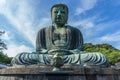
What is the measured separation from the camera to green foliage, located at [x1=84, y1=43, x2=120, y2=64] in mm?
30172

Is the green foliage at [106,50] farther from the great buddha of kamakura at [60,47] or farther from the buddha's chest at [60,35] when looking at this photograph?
the buddha's chest at [60,35]

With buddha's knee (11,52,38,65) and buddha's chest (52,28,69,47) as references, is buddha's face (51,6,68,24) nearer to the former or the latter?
buddha's chest (52,28,69,47)

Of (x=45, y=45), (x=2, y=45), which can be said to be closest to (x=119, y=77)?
(x=45, y=45)

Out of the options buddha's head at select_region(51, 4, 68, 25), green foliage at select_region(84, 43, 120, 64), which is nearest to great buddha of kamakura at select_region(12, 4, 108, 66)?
buddha's head at select_region(51, 4, 68, 25)

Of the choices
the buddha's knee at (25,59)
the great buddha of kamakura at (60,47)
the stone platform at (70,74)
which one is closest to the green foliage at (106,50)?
the great buddha of kamakura at (60,47)

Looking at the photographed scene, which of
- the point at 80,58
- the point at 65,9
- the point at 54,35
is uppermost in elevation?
the point at 65,9

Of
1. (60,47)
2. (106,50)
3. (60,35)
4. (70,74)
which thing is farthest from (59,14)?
A: (106,50)

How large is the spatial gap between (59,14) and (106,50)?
2357cm

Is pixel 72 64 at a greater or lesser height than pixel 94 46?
lesser

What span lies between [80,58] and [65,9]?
287 cm

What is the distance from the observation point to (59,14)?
11.0 metres

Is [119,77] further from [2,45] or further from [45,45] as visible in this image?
[2,45]

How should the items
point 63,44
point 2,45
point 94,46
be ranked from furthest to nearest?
1. point 94,46
2. point 2,45
3. point 63,44

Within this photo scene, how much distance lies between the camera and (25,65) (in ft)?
28.7
